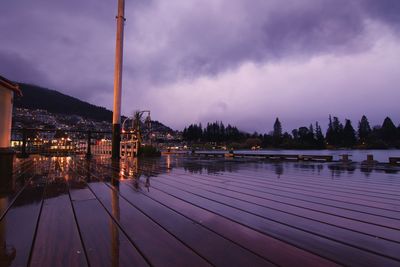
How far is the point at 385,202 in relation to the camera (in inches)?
105

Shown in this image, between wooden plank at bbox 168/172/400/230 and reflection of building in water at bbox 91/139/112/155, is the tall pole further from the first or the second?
wooden plank at bbox 168/172/400/230

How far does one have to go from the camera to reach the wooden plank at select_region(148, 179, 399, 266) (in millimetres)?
1264

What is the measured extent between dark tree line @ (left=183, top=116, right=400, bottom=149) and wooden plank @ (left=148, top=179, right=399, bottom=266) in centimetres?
9020

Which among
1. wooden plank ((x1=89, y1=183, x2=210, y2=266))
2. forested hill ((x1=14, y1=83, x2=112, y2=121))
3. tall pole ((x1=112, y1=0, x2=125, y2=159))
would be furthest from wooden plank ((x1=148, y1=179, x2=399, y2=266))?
forested hill ((x1=14, y1=83, x2=112, y2=121))

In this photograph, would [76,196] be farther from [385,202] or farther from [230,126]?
[230,126]

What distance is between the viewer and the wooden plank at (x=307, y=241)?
4.15 feet

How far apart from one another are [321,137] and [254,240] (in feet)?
312

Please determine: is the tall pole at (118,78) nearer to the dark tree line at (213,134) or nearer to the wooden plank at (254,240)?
the wooden plank at (254,240)

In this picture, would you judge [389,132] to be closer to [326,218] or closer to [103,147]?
[103,147]

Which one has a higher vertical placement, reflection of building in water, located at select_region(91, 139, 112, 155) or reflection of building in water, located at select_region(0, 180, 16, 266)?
reflection of building in water, located at select_region(91, 139, 112, 155)

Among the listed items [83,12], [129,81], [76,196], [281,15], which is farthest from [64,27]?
[129,81]

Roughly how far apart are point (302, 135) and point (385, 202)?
9620 cm

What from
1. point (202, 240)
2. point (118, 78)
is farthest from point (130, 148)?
point (202, 240)

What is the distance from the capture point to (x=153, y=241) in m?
1.46
